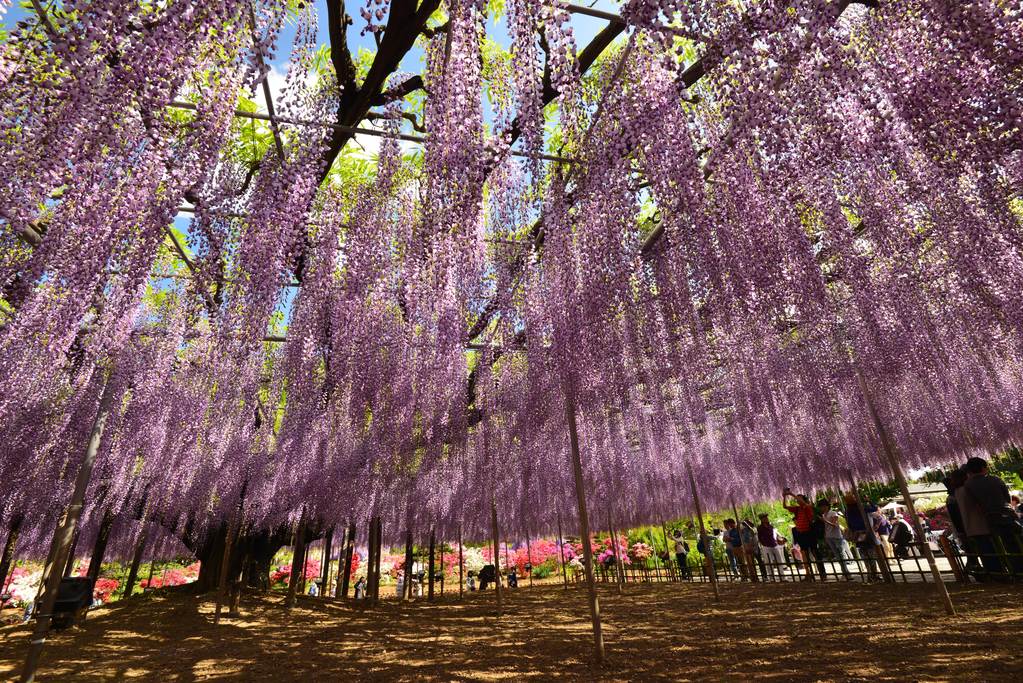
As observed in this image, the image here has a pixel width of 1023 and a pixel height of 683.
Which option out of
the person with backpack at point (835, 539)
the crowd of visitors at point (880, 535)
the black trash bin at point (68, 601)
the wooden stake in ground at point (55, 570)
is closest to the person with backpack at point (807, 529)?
the crowd of visitors at point (880, 535)

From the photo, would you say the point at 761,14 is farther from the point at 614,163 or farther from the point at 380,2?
the point at 380,2

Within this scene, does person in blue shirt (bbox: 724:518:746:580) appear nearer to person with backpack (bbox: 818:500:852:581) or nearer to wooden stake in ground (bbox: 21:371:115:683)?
person with backpack (bbox: 818:500:852:581)

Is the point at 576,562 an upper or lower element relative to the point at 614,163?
lower

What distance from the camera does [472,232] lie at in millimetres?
6070

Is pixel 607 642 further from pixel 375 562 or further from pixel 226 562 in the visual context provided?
pixel 375 562

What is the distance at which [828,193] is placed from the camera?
17.1ft

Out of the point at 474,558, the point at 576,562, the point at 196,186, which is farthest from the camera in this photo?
the point at 474,558

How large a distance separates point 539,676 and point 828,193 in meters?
5.33

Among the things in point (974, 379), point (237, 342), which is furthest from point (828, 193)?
point (974, 379)

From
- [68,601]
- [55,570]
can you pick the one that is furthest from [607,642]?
[68,601]

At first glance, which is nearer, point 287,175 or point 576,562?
point 287,175

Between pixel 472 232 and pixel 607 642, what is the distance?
16.0 ft

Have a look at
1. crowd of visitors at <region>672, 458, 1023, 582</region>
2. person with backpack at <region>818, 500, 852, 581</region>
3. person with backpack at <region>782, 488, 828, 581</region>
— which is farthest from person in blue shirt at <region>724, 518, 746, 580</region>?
person with backpack at <region>818, 500, 852, 581</region>

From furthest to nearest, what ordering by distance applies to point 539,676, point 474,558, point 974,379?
point 474,558 → point 974,379 → point 539,676
